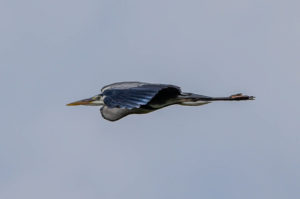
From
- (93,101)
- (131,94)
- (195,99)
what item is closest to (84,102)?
(93,101)

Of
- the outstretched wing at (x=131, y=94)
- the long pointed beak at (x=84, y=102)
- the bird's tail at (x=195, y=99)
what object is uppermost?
the outstretched wing at (x=131, y=94)

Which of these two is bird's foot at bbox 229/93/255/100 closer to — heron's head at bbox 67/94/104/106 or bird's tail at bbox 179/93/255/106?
bird's tail at bbox 179/93/255/106

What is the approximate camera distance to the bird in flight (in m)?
16.8

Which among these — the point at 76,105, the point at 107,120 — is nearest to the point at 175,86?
the point at 107,120

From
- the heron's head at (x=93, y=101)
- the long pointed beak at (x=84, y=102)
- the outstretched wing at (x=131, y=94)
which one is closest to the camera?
the outstretched wing at (x=131, y=94)

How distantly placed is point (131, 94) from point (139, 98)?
0.23 meters

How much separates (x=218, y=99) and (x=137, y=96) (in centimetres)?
249

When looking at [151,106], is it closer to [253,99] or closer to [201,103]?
[201,103]

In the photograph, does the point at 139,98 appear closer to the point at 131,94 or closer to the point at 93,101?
the point at 131,94

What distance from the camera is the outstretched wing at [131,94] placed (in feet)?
54.9

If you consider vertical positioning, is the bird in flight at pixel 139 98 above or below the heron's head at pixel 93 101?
above

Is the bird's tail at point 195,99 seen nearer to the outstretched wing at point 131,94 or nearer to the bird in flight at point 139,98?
the bird in flight at point 139,98

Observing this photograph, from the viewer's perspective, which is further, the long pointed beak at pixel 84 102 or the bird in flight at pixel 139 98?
the long pointed beak at pixel 84 102

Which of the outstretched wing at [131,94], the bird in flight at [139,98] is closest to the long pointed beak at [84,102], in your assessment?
the bird in flight at [139,98]
